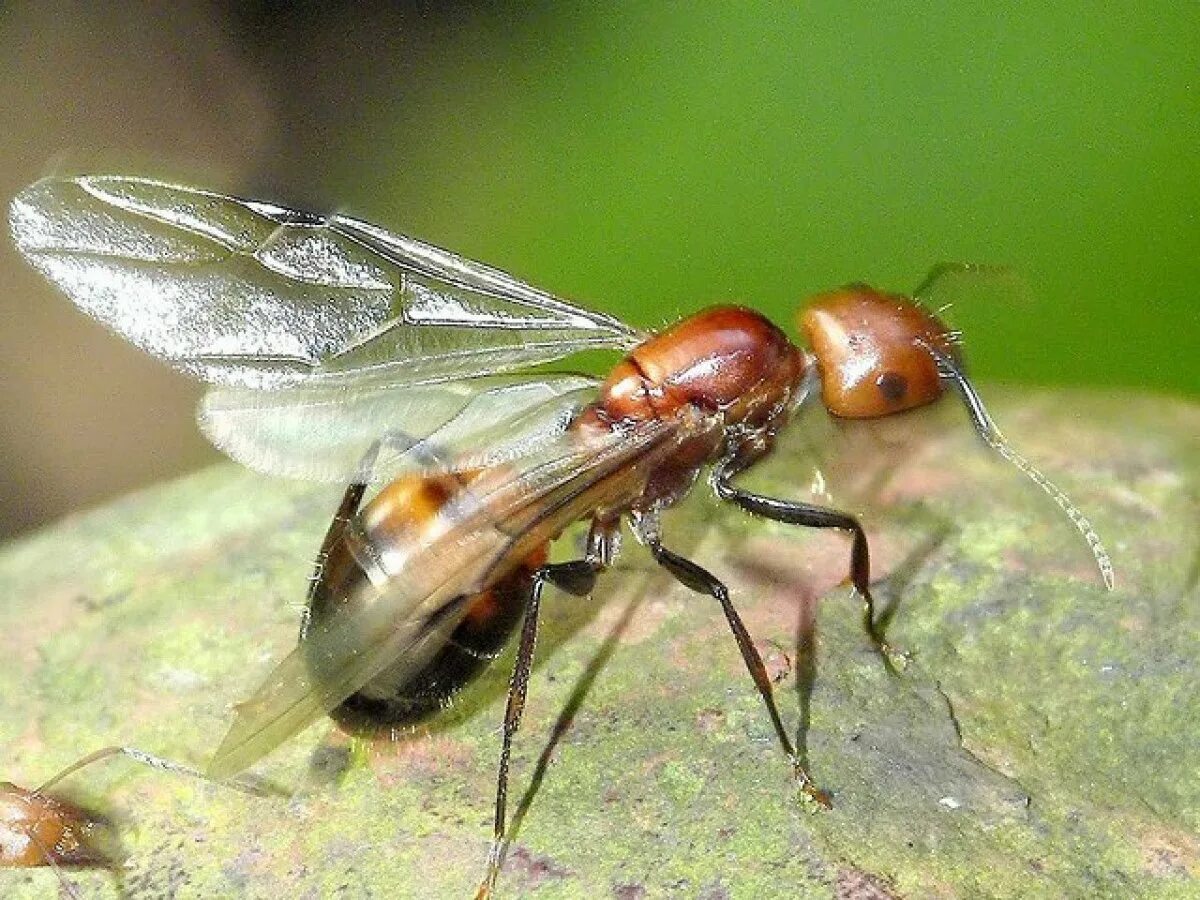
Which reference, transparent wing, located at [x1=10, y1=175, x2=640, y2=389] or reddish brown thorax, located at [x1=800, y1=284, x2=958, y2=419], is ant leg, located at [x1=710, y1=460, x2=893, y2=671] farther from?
transparent wing, located at [x1=10, y1=175, x2=640, y2=389]

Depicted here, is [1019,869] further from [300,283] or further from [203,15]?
[203,15]

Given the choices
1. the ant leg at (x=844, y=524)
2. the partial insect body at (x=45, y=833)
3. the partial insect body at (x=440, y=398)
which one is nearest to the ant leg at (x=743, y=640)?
the partial insect body at (x=440, y=398)

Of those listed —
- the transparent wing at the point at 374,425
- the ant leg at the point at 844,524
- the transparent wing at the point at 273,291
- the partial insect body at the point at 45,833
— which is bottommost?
the partial insect body at the point at 45,833

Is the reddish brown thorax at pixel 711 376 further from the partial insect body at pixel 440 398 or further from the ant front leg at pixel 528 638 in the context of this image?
the ant front leg at pixel 528 638

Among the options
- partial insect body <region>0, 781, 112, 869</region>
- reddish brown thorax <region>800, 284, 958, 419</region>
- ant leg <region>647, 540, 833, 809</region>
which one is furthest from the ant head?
partial insect body <region>0, 781, 112, 869</region>

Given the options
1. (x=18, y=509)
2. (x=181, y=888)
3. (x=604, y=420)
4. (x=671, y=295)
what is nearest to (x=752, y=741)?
(x=604, y=420)

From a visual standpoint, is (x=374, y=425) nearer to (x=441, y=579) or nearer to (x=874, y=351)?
(x=441, y=579)

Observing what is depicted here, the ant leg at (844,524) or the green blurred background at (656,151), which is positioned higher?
the green blurred background at (656,151)
